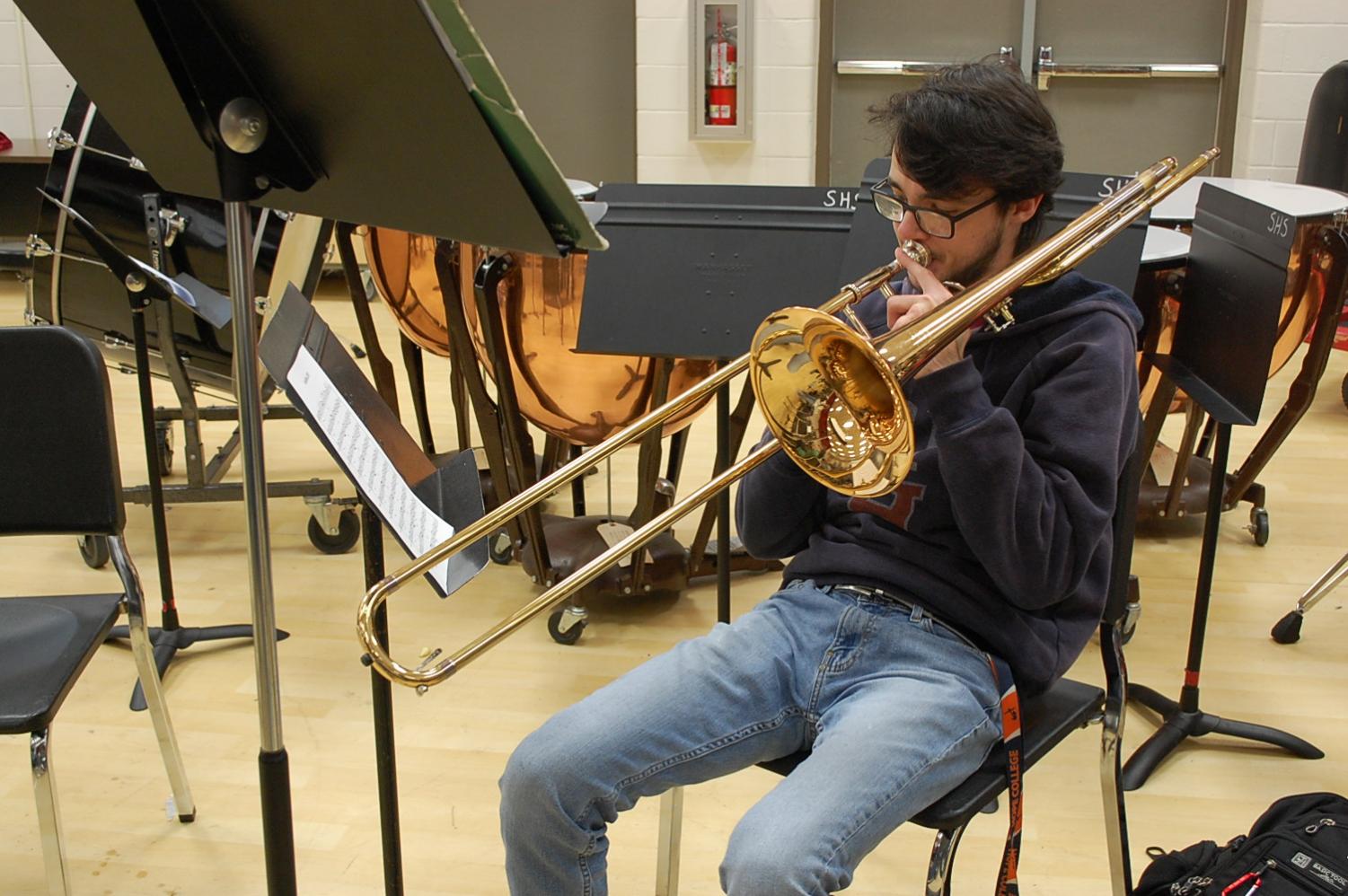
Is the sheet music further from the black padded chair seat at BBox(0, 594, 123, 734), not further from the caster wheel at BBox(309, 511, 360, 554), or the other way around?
the caster wheel at BBox(309, 511, 360, 554)

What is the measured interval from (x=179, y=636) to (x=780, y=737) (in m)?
1.56

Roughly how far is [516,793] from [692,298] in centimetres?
87

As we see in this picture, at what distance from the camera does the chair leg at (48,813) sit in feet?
5.33

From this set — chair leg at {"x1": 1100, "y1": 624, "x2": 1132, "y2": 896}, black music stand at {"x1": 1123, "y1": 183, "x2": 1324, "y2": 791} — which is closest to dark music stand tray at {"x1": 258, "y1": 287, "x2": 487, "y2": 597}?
chair leg at {"x1": 1100, "y1": 624, "x2": 1132, "y2": 896}

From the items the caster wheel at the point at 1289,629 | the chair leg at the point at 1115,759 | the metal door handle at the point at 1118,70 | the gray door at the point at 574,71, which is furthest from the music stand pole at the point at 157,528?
the metal door handle at the point at 1118,70

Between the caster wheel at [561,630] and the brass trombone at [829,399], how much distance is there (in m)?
1.16

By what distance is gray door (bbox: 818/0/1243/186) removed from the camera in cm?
526

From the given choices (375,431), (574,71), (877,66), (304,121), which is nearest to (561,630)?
(375,431)

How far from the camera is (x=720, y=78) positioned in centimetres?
531

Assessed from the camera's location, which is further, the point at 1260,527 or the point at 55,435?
the point at 1260,527

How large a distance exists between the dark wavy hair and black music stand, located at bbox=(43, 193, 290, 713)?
4.48ft

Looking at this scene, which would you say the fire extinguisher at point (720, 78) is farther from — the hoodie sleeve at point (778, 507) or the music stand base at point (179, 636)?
the hoodie sleeve at point (778, 507)

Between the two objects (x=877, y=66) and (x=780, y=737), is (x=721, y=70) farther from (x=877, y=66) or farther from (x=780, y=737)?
(x=780, y=737)

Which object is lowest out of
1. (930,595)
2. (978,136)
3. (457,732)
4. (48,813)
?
(457,732)
